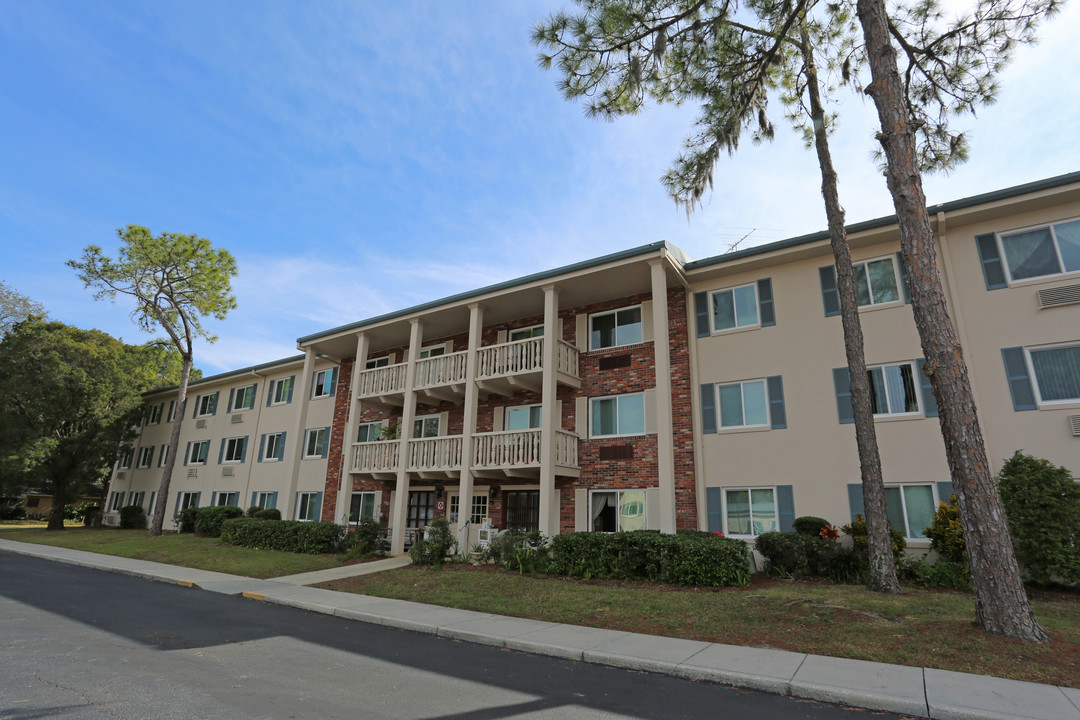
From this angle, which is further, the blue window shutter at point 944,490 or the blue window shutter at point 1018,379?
the blue window shutter at point 944,490

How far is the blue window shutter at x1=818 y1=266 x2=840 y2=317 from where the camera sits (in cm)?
1513

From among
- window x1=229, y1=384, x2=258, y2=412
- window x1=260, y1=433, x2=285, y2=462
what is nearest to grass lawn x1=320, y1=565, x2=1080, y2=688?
window x1=260, y1=433, x2=285, y2=462

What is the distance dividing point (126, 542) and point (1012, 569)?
27.8 m

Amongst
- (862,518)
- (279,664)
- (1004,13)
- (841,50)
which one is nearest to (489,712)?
(279,664)

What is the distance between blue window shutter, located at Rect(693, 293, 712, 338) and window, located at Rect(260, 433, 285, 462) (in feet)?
66.2

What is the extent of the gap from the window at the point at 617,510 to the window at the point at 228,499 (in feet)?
65.1

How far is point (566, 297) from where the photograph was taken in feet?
61.9

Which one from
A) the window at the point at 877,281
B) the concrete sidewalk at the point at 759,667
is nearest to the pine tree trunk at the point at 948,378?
the concrete sidewalk at the point at 759,667

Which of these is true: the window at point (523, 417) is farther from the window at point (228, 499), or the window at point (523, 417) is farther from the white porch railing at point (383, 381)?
the window at point (228, 499)

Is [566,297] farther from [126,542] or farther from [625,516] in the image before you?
[126,542]

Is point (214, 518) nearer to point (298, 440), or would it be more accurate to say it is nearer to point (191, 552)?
point (191, 552)

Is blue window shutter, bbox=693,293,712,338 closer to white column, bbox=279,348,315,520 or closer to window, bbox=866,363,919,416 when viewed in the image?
window, bbox=866,363,919,416

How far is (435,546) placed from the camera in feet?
52.0

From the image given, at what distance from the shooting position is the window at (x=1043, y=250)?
41.4 ft
